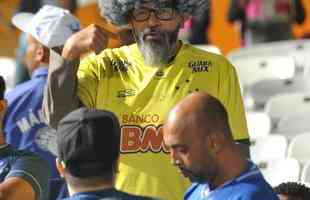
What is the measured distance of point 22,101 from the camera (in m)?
7.40

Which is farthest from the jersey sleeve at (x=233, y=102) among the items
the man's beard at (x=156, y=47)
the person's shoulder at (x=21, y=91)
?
the person's shoulder at (x=21, y=91)

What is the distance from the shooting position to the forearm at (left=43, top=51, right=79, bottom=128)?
18.5 ft

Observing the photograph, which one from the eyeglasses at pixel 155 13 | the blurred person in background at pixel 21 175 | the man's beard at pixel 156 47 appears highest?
the eyeglasses at pixel 155 13

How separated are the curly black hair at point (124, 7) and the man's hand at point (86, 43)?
16 centimetres

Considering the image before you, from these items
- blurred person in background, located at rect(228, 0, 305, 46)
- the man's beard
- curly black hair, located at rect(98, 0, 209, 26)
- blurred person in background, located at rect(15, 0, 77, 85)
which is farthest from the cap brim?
blurred person in background, located at rect(228, 0, 305, 46)

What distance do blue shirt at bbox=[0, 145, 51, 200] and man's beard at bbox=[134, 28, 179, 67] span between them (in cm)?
66

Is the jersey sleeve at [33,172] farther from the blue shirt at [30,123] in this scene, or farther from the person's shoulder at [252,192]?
the blue shirt at [30,123]

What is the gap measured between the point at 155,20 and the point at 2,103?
2.42ft

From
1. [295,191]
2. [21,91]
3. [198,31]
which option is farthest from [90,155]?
[198,31]

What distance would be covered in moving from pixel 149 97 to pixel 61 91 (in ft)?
1.23

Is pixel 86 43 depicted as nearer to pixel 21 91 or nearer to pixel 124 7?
pixel 124 7

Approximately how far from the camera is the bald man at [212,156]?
4.60m

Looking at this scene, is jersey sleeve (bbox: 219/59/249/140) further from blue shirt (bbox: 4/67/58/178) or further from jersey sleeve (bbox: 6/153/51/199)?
blue shirt (bbox: 4/67/58/178)

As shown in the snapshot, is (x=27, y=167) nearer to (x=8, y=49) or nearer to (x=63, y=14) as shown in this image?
(x=63, y=14)
